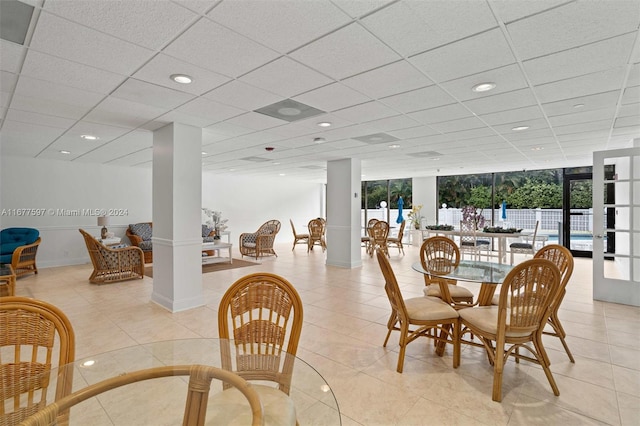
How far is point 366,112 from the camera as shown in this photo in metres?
Result: 3.60

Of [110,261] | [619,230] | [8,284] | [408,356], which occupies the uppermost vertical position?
[619,230]

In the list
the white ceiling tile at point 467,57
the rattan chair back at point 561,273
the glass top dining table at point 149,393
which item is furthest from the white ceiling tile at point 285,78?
the rattan chair back at point 561,273

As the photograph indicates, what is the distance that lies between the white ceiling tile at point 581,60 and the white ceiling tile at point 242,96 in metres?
2.18

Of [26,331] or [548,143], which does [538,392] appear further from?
[548,143]

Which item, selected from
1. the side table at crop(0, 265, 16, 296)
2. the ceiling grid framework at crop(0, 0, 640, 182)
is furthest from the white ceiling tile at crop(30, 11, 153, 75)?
the side table at crop(0, 265, 16, 296)

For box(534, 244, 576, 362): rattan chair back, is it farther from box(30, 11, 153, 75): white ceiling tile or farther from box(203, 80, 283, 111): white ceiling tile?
box(30, 11, 153, 75): white ceiling tile

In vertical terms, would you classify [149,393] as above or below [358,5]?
below

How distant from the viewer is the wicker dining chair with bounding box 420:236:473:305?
3211mm

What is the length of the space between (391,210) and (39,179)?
10.5m

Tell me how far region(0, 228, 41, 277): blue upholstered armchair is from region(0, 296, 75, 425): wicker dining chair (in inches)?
223

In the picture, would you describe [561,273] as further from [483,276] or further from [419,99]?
[419,99]

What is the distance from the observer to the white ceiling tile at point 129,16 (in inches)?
66.4

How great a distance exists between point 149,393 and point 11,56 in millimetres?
2491

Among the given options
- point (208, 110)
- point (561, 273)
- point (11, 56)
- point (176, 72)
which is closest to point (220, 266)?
point (208, 110)
